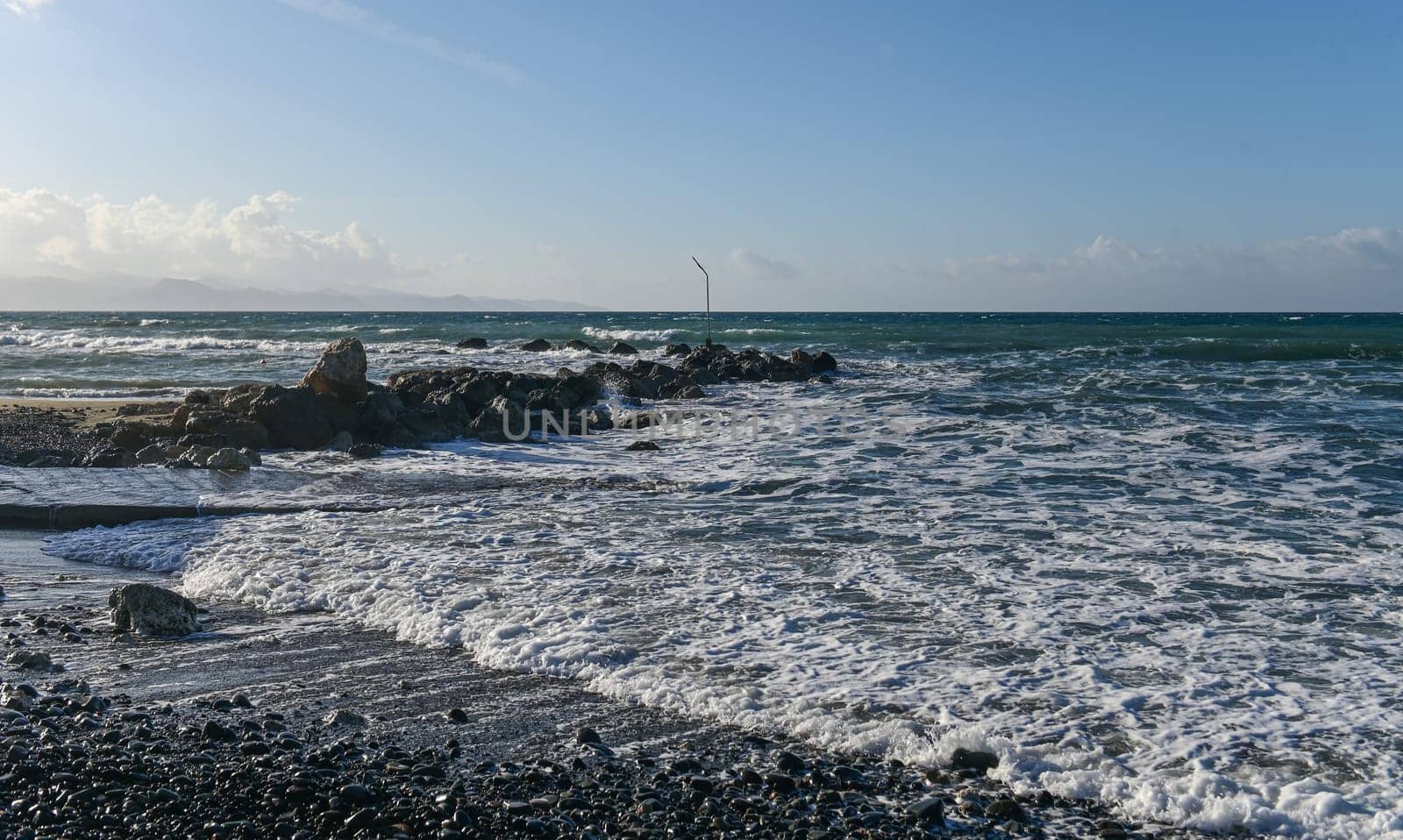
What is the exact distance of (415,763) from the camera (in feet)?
13.0

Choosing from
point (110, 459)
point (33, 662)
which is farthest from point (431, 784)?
point (110, 459)

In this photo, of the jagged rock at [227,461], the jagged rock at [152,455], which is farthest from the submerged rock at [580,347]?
the jagged rock at [227,461]

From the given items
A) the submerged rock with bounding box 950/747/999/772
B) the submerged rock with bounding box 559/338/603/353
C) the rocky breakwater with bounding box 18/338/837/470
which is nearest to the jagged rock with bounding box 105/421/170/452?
the rocky breakwater with bounding box 18/338/837/470

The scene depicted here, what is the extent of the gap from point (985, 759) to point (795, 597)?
231 cm

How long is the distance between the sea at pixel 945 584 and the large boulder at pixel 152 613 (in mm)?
705

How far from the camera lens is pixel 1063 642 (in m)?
5.42

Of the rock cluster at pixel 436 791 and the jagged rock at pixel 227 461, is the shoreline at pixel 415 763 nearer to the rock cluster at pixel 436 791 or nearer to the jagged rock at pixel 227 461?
the rock cluster at pixel 436 791

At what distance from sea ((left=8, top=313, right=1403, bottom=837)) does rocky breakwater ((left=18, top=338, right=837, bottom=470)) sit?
3.17ft

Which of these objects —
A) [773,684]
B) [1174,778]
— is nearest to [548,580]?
[773,684]

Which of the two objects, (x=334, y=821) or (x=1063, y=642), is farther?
(x=1063, y=642)

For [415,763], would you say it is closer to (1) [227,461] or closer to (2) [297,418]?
(1) [227,461]

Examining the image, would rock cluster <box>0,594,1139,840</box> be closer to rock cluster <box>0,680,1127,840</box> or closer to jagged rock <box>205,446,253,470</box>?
rock cluster <box>0,680,1127,840</box>

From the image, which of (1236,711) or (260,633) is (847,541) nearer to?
(1236,711)

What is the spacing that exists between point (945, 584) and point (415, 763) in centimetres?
381
